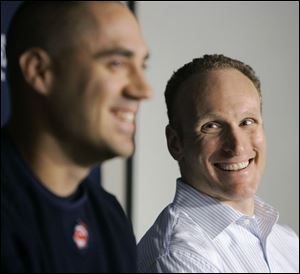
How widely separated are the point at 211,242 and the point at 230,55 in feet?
5.00

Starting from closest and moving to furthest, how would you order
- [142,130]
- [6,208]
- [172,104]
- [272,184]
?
[6,208], [172,104], [142,130], [272,184]

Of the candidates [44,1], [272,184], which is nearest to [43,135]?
[44,1]

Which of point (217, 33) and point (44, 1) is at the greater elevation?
point (217, 33)

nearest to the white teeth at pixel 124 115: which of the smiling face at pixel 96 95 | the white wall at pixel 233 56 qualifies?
the smiling face at pixel 96 95

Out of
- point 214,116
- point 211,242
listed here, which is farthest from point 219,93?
point 211,242

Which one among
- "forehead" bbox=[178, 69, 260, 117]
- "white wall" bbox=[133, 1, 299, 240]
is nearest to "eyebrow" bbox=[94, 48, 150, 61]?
"forehead" bbox=[178, 69, 260, 117]

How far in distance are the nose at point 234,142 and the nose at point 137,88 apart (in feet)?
1.56

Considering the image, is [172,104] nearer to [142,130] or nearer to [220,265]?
[220,265]

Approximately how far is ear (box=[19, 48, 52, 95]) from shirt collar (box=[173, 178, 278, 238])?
528mm

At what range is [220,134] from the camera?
3.65ft

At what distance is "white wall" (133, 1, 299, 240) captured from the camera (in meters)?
2.28

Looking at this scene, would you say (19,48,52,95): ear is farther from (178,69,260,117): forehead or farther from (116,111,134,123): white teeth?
(178,69,260,117): forehead

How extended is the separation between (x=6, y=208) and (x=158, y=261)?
1.42ft

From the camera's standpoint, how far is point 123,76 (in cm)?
65
